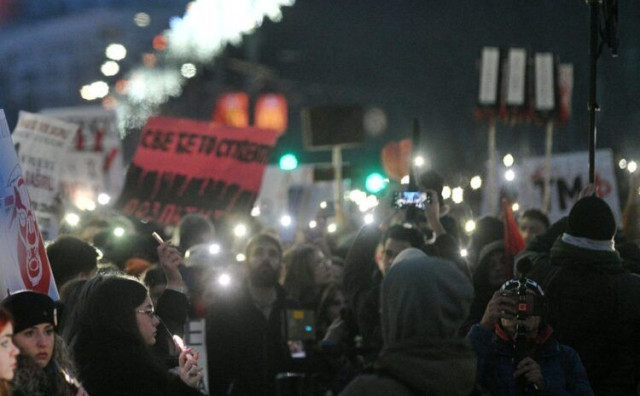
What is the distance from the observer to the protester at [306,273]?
11086 mm

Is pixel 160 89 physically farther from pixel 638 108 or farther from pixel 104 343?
pixel 104 343

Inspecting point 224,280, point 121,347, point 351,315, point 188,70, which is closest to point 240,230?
point 351,315

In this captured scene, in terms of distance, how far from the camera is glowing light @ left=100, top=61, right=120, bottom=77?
71438 mm

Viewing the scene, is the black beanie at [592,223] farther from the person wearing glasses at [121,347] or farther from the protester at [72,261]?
the protester at [72,261]

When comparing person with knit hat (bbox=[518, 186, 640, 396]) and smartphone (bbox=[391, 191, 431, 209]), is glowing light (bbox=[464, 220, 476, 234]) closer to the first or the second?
smartphone (bbox=[391, 191, 431, 209])

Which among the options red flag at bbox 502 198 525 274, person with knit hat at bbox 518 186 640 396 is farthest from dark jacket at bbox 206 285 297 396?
person with knit hat at bbox 518 186 640 396

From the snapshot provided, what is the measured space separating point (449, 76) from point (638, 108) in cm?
1617

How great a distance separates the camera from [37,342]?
→ 4785 millimetres

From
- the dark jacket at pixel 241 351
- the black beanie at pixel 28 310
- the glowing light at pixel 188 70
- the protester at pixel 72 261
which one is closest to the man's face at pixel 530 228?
the dark jacket at pixel 241 351

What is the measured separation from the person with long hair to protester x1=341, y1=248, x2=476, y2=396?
121 cm

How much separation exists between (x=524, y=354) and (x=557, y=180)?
1179 cm

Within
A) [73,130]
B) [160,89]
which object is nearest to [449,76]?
[160,89]

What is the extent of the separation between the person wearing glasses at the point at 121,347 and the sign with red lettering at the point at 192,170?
825cm

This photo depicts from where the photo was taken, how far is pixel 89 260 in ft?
23.7
